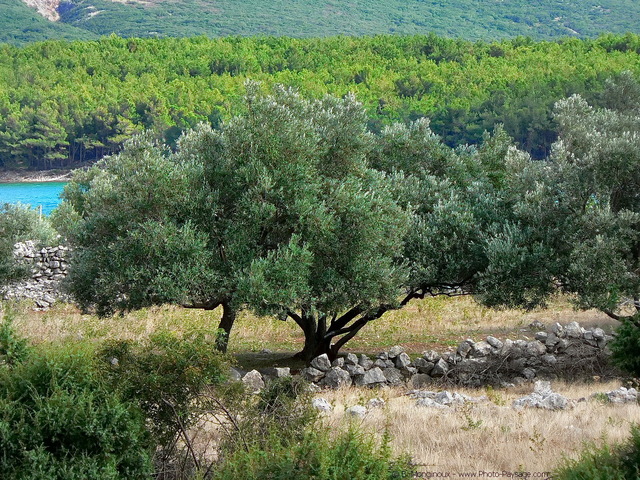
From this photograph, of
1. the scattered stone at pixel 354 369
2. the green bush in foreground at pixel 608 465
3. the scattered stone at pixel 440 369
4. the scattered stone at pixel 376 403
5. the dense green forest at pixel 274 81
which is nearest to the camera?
the green bush in foreground at pixel 608 465

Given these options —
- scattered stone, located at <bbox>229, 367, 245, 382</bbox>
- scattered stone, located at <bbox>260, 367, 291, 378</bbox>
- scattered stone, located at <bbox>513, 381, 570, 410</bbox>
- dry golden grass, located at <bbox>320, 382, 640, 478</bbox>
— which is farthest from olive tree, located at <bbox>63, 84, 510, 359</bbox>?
scattered stone, located at <bbox>513, 381, 570, 410</bbox>

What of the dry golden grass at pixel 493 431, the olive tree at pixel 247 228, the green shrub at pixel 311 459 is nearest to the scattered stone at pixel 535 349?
the olive tree at pixel 247 228

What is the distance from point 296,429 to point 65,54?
167577 millimetres

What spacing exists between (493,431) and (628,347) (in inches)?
105

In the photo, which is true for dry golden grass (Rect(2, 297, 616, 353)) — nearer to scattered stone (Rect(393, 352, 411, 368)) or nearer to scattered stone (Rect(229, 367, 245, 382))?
scattered stone (Rect(393, 352, 411, 368))

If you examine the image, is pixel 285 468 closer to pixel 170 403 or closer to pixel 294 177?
pixel 170 403

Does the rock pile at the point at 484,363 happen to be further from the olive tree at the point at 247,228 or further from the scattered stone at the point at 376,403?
the scattered stone at the point at 376,403

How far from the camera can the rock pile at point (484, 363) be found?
1980 centimetres

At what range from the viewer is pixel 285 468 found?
23.9 feet

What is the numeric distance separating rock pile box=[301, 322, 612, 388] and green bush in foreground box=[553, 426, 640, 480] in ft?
39.9

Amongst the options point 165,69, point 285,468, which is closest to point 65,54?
point 165,69

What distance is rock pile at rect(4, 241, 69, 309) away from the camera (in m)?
33.0

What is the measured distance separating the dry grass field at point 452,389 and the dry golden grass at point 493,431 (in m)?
0.02

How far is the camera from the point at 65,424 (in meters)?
8.12
